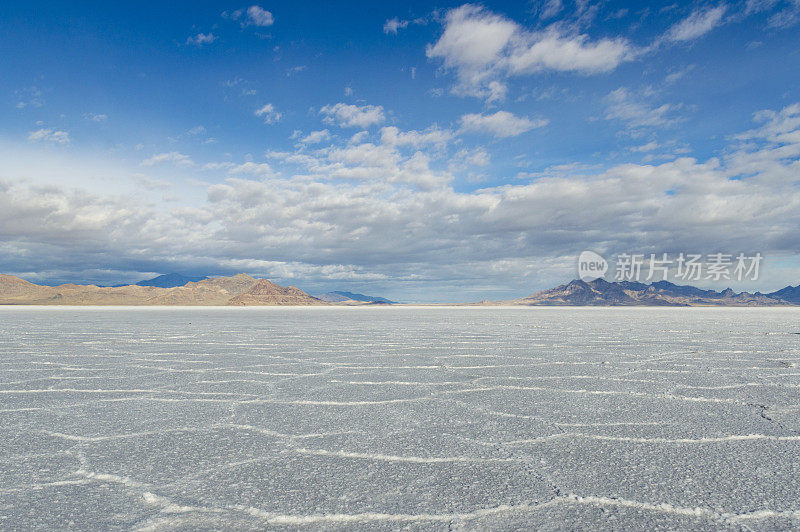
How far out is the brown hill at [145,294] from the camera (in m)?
103

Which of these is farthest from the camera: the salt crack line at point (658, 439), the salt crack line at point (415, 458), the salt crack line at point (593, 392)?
the salt crack line at point (593, 392)

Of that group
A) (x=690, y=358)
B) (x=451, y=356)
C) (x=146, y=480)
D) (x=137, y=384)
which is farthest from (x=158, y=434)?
(x=690, y=358)

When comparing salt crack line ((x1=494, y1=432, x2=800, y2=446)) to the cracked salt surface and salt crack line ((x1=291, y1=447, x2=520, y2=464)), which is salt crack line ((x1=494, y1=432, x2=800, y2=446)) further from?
salt crack line ((x1=291, y1=447, x2=520, y2=464))

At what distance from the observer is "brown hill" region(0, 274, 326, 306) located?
103 m

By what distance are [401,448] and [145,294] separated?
124594 mm

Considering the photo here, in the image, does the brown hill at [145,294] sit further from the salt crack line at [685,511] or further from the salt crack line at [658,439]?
the salt crack line at [685,511]

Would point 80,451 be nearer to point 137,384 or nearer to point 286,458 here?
point 286,458

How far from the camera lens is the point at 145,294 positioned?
4437 inches

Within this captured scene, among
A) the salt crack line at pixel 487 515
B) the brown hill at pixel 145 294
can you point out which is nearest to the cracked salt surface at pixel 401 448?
the salt crack line at pixel 487 515

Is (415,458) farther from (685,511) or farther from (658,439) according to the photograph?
(658,439)

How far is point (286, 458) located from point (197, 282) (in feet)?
417

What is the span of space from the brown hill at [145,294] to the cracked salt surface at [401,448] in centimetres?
9654

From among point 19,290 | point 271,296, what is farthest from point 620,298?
point 19,290

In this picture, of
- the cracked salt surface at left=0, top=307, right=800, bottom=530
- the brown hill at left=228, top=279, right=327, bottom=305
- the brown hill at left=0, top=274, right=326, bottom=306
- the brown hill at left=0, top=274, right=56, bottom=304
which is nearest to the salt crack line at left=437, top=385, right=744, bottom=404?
the cracked salt surface at left=0, top=307, right=800, bottom=530
